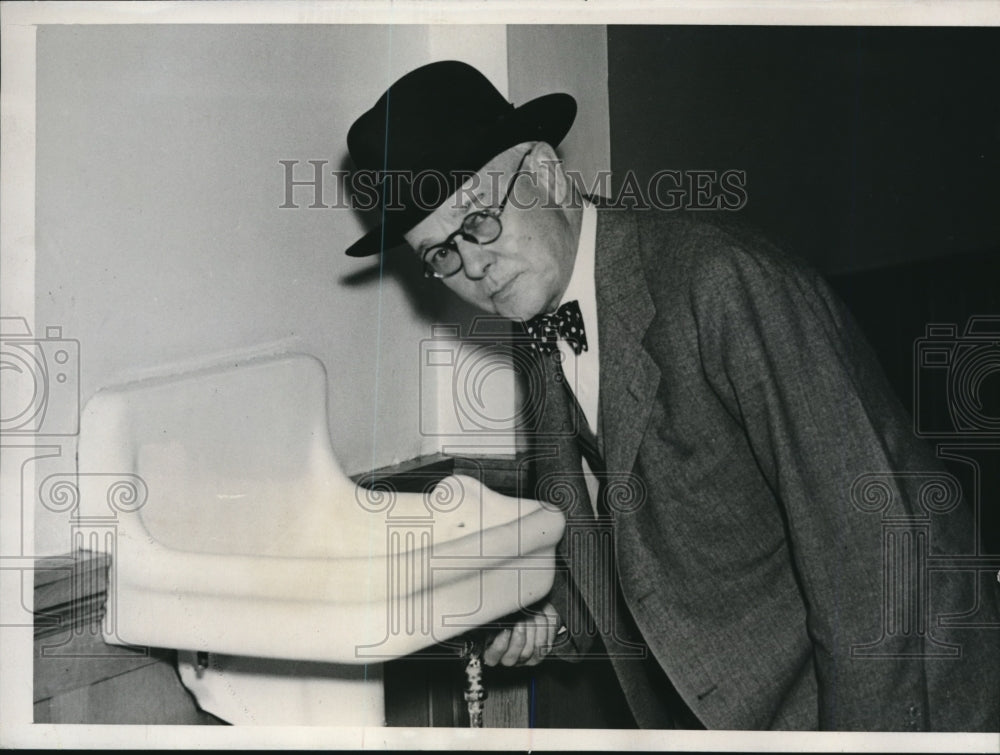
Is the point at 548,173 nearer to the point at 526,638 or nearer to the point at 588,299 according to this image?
the point at 588,299

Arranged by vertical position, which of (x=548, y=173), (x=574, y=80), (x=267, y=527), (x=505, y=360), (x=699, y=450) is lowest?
(x=267, y=527)

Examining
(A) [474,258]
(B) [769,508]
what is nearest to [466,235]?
(A) [474,258]

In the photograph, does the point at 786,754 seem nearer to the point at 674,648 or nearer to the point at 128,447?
the point at 674,648

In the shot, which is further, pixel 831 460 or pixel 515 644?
pixel 515 644

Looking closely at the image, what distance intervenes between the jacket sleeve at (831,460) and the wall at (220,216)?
43 cm

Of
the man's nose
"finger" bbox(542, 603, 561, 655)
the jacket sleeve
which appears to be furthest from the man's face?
"finger" bbox(542, 603, 561, 655)

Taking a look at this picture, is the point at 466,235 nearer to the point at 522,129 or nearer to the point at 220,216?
the point at 522,129

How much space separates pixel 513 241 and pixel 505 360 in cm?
17

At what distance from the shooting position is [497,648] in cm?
141

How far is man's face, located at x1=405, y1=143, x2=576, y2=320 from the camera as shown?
1.35 m

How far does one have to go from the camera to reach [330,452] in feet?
4.57

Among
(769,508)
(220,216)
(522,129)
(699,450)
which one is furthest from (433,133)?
(769,508)

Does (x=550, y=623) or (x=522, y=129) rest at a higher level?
(x=522, y=129)

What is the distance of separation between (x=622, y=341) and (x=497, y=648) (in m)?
0.50
